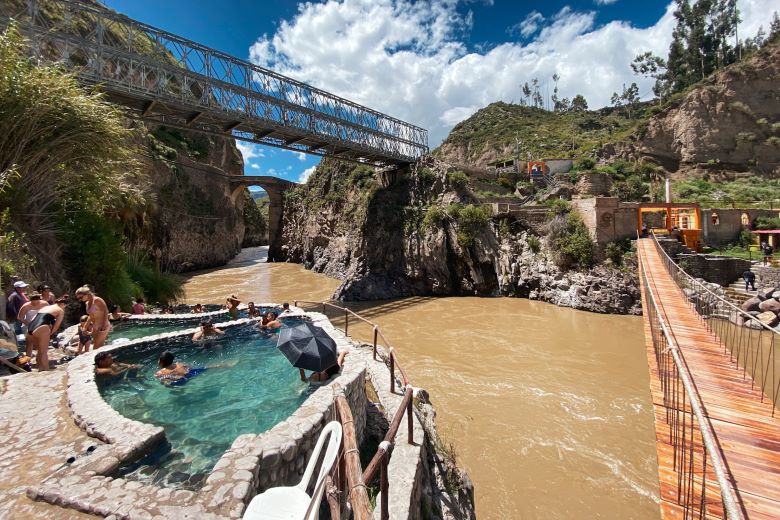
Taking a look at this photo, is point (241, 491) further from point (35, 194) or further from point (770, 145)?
point (770, 145)

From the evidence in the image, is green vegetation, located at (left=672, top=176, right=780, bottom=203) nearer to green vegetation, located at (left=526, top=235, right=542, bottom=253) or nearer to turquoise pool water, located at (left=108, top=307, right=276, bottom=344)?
green vegetation, located at (left=526, top=235, right=542, bottom=253)

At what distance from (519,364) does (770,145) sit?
150ft

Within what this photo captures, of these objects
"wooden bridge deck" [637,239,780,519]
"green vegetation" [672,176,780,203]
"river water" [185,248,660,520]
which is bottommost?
"river water" [185,248,660,520]

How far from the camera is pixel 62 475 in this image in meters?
3.36

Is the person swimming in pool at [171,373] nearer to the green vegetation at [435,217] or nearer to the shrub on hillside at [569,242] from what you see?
the green vegetation at [435,217]

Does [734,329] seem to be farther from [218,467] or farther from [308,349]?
[218,467]

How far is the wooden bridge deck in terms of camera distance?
2709 millimetres

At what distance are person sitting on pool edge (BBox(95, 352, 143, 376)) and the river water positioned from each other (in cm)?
689

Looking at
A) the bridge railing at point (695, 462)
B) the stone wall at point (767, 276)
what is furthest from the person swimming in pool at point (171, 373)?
the stone wall at point (767, 276)

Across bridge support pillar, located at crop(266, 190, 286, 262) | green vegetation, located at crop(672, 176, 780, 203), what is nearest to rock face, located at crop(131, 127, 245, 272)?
bridge support pillar, located at crop(266, 190, 286, 262)

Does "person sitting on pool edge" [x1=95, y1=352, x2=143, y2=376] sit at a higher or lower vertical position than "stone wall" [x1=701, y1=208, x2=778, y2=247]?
lower

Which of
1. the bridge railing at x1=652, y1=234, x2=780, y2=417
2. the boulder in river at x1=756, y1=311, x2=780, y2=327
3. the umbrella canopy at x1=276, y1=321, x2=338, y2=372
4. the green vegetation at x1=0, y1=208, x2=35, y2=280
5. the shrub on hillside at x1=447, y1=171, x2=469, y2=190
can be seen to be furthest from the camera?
the shrub on hillside at x1=447, y1=171, x2=469, y2=190

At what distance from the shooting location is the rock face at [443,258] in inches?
691

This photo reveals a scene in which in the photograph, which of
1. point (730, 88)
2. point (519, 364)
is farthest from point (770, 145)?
point (519, 364)
